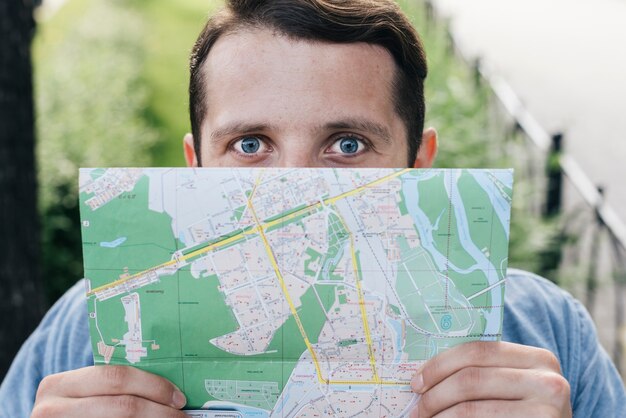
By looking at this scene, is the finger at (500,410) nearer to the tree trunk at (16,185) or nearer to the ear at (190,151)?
the ear at (190,151)

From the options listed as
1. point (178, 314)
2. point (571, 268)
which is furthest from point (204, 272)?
point (571, 268)

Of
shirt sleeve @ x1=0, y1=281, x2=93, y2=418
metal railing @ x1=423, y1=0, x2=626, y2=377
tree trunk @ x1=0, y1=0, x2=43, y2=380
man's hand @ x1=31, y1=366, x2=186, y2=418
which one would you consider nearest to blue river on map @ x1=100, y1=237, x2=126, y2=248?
man's hand @ x1=31, y1=366, x2=186, y2=418

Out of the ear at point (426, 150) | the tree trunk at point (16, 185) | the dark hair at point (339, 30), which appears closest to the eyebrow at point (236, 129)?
the dark hair at point (339, 30)

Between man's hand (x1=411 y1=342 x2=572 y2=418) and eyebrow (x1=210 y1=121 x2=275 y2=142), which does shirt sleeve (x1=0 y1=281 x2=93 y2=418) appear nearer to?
eyebrow (x1=210 y1=121 x2=275 y2=142)

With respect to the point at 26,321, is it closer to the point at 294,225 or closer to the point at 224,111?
the point at 224,111

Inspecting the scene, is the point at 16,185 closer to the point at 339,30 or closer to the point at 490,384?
the point at 339,30

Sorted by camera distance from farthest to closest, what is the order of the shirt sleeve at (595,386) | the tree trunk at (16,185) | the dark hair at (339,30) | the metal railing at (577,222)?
the metal railing at (577,222), the tree trunk at (16,185), the shirt sleeve at (595,386), the dark hair at (339,30)

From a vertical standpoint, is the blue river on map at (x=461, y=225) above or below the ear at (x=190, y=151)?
below

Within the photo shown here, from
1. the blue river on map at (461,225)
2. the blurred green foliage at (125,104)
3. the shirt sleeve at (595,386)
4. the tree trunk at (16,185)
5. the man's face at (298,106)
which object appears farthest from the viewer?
the blurred green foliage at (125,104)
